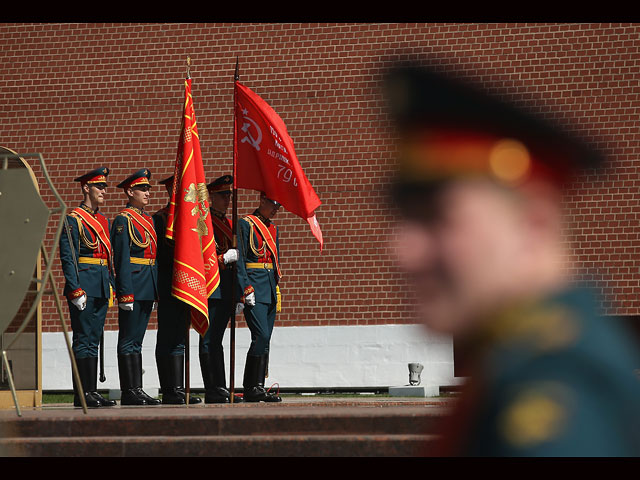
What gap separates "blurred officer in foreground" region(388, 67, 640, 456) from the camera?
132cm

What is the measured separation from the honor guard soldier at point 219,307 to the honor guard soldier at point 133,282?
1.87ft

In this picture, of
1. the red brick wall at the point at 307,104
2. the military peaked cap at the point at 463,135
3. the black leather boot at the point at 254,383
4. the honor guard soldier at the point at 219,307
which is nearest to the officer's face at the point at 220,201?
the honor guard soldier at the point at 219,307

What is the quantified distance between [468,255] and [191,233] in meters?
7.85

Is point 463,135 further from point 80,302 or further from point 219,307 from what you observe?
point 219,307

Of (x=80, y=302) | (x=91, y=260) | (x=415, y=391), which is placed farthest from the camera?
(x=415, y=391)

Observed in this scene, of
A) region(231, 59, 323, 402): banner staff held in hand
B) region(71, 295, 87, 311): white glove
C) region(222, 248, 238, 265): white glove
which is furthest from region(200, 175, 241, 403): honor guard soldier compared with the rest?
region(71, 295, 87, 311): white glove

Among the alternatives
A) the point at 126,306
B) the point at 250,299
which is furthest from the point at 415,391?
the point at 126,306

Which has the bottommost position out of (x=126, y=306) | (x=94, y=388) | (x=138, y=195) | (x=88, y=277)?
(x=94, y=388)

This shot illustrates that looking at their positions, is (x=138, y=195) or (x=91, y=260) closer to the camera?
(x=91, y=260)

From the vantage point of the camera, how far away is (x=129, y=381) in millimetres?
9148

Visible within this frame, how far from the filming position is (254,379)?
960 centimetres

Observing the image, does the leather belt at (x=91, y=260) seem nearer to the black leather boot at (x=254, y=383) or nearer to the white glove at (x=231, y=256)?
the white glove at (x=231, y=256)

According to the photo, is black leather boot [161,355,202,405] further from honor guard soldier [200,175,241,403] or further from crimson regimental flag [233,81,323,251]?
crimson regimental flag [233,81,323,251]

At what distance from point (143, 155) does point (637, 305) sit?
21.3ft
